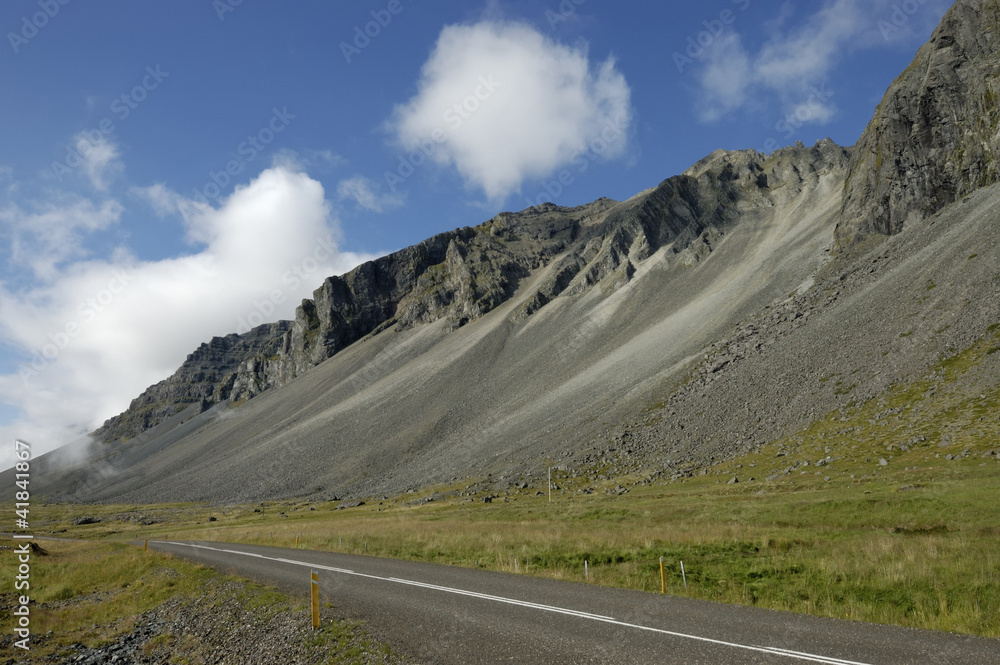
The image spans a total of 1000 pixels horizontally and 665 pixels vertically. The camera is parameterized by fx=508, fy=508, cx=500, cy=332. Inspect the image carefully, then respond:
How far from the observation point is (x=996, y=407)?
3844cm

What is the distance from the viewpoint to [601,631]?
36.1 feet

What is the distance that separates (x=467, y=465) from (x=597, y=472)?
24748 mm

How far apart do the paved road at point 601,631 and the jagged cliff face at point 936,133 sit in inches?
3607

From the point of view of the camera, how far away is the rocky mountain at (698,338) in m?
56.2

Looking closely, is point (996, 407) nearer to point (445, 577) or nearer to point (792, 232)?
point (445, 577)

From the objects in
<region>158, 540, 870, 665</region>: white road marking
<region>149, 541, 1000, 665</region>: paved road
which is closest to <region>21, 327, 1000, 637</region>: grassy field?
<region>149, 541, 1000, 665</region>: paved road

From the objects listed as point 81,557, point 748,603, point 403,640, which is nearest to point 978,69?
point 748,603

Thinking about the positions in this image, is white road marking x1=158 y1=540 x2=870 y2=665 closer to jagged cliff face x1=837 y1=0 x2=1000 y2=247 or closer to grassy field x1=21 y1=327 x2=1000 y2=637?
grassy field x1=21 y1=327 x2=1000 y2=637

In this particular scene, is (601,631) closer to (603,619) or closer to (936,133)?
(603,619)

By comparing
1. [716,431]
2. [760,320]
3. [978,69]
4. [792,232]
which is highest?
[978,69]

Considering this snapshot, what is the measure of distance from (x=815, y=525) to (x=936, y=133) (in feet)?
294

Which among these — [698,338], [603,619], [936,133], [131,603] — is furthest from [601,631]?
[936,133]

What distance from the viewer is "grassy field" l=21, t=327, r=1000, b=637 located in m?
14.5

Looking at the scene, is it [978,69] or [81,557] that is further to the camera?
[978,69]
